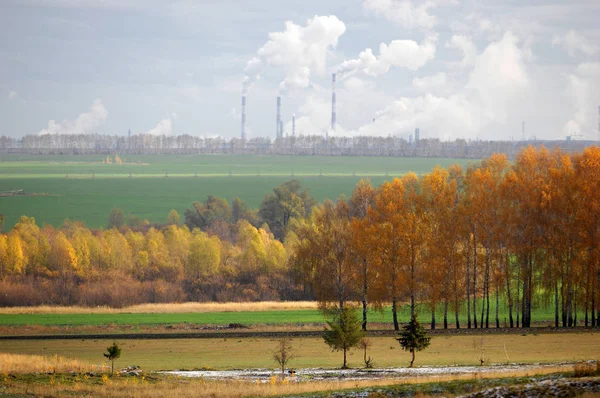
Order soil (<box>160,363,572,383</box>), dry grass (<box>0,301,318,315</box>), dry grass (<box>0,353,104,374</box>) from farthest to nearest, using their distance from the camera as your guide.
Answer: dry grass (<box>0,301,318,315</box>) → dry grass (<box>0,353,104,374</box>) → soil (<box>160,363,572,383</box>)

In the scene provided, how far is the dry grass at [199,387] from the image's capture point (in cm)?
3081

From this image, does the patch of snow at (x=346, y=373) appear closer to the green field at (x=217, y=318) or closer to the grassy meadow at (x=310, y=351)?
the grassy meadow at (x=310, y=351)

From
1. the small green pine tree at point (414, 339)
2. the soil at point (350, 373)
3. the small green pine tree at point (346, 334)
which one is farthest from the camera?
the small green pine tree at point (346, 334)

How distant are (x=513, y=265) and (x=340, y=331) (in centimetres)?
2231

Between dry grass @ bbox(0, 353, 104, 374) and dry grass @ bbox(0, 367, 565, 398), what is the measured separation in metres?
3.31

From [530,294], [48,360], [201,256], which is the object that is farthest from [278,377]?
[201,256]

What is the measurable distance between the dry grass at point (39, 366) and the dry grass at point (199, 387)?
130 inches

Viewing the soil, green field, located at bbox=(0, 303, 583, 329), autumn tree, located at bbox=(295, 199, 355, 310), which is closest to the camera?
the soil

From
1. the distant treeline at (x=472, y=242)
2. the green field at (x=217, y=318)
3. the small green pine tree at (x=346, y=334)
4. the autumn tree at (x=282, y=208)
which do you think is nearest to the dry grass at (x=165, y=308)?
the green field at (x=217, y=318)

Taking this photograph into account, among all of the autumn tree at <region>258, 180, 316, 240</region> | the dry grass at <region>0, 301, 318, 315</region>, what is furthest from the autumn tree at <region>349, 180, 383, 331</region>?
the autumn tree at <region>258, 180, 316, 240</region>

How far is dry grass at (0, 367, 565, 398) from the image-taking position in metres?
30.8

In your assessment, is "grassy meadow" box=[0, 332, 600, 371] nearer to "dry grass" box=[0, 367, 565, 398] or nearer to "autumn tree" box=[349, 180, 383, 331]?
"dry grass" box=[0, 367, 565, 398]

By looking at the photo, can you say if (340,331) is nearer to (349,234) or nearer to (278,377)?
(278,377)

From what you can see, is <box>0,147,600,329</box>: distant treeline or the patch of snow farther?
<box>0,147,600,329</box>: distant treeline
